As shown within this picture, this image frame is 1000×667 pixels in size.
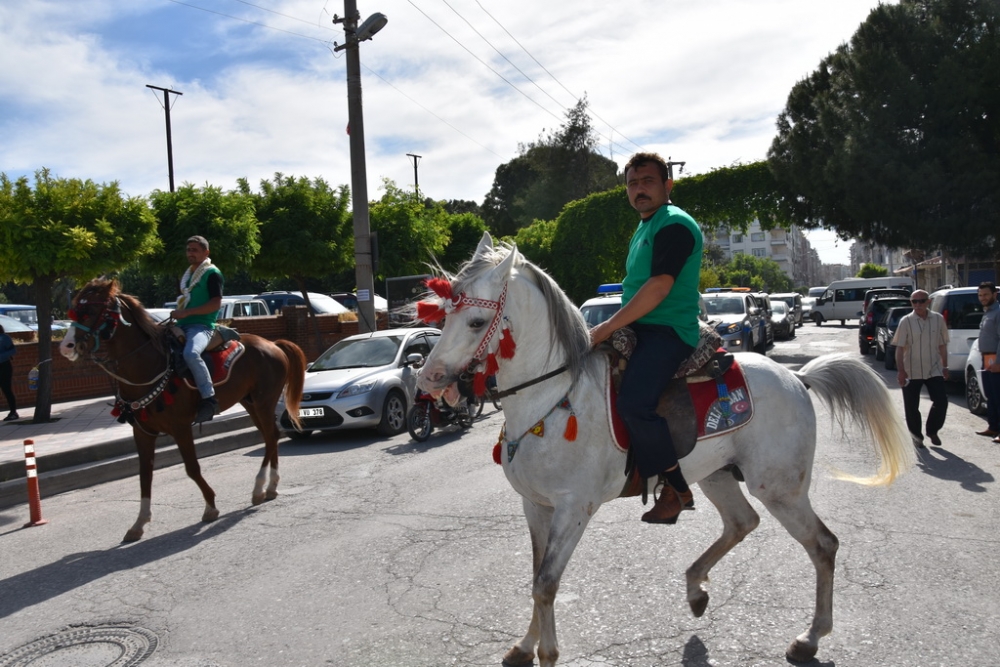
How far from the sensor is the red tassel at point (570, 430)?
3541 millimetres

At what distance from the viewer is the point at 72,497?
872 cm

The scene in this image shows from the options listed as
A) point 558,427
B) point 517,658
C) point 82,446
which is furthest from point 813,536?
point 82,446

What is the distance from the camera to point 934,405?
9414mm

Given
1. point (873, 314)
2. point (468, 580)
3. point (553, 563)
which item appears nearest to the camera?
point (553, 563)

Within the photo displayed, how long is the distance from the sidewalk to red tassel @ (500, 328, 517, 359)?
5.70 meters

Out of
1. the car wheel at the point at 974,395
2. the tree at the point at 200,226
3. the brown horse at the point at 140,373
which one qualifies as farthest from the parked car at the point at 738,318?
the brown horse at the point at 140,373

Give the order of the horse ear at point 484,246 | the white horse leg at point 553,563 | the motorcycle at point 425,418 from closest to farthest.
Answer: the white horse leg at point 553,563 → the horse ear at point 484,246 → the motorcycle at point 425,418

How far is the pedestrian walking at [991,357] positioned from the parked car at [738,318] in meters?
9.19

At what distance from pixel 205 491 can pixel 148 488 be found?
502 millimetres

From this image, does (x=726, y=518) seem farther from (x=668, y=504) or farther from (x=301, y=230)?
(x=301, y=230)

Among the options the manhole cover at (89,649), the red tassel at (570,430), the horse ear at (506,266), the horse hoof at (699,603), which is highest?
the horse ear at (506,266)

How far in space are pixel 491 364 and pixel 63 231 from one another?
1114cm

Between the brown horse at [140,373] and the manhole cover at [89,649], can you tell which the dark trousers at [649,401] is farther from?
the brown horse at [140,373]

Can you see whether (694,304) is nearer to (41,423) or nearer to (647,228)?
(647,228)
